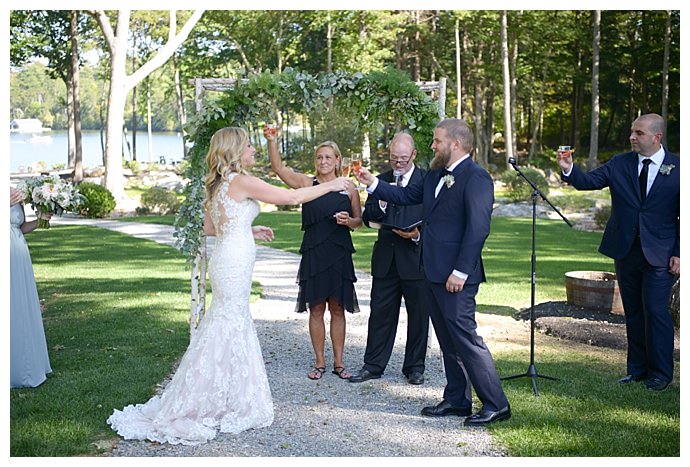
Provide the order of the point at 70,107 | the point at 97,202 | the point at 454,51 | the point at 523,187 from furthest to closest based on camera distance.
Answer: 1. the point at 70,107
2. the point at 454,51
3. the point at 523,187
4. the point at 97,202

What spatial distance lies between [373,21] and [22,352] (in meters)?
34.1

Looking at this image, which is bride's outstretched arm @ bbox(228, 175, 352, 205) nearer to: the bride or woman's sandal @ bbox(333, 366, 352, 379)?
the bride

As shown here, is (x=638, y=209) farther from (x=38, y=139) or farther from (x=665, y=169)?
(x=38, y=139)

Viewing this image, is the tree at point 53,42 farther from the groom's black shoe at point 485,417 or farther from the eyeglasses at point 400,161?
the groom's black shoe at point 485,417

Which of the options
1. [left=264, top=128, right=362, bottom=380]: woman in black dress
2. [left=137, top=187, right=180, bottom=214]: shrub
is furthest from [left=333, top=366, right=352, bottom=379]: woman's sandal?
[left=137, top=187, right=180, bottom=214]: shrub

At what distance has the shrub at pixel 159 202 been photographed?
83.4 ft

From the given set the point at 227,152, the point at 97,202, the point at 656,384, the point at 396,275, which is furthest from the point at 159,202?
the point at 656,384

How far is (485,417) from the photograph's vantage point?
5.82 metres

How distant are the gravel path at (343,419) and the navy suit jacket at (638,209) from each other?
212 centimetres

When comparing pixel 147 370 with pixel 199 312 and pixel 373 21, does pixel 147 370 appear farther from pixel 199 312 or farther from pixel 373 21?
pixel 373 21

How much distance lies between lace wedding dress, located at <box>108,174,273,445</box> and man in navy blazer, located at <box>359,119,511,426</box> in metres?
1.44

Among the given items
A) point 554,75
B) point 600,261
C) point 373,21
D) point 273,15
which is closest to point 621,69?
point 554,75

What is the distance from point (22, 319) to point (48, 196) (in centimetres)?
124

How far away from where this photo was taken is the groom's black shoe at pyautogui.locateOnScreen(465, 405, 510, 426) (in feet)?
19.1
